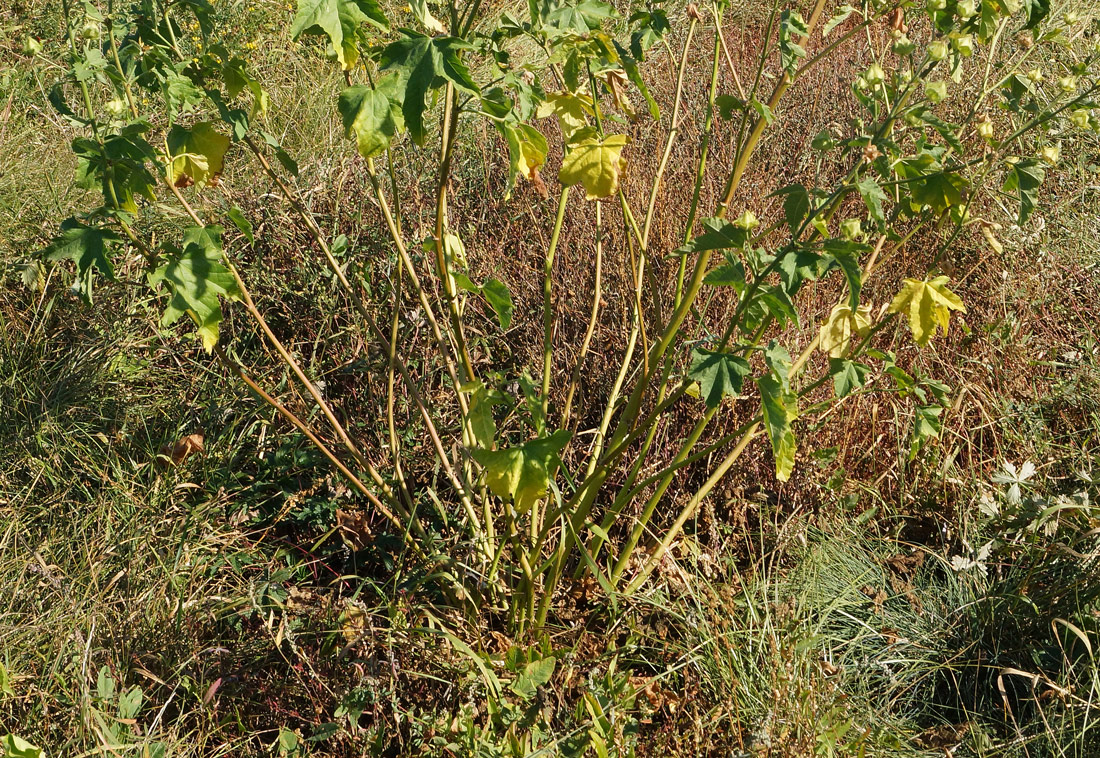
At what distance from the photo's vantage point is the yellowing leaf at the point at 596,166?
1584 mm

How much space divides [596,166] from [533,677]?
1.03 m

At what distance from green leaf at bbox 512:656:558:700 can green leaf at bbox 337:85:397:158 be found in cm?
110

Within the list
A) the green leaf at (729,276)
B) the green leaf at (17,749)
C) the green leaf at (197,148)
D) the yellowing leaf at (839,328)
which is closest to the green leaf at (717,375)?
the green leaf at (729,276)

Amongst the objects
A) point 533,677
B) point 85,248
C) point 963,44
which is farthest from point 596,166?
point 533,677

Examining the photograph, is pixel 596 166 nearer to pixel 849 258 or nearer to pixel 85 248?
pixel 849 258

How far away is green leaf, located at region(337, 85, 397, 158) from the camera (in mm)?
1359

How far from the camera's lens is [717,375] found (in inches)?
58.9

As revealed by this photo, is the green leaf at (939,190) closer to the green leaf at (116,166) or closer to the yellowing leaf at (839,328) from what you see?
the yellowing leaf at (839,328)

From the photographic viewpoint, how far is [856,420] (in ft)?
8.88

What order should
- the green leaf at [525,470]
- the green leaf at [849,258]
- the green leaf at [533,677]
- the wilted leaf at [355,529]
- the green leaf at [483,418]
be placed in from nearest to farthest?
1. the green leaf at [849,258]
2. the green leaf at [525,470]
3. the green leaf at [483,418]
4. the green leaf at [533,677]
5. the wilted leaf at [355,529]

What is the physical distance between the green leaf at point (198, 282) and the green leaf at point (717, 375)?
2.59ft

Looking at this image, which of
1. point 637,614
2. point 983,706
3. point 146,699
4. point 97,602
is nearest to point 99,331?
point 97,602

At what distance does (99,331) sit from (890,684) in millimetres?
2443

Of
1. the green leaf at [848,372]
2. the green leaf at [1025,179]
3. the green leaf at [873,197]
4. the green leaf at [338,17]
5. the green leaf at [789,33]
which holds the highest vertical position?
the green leaf at [789,33]
